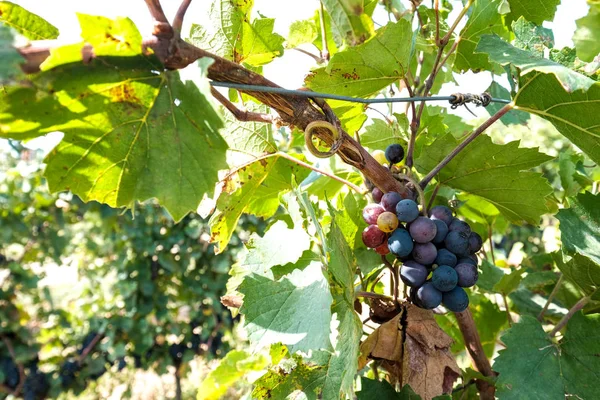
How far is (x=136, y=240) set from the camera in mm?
3959

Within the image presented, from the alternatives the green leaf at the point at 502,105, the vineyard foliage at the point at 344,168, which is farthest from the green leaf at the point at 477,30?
the green leaf at the point at 502,105

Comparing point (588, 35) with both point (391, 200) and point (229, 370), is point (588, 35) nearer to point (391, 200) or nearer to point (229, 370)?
point (391, 200)

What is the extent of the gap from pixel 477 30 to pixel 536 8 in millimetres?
116

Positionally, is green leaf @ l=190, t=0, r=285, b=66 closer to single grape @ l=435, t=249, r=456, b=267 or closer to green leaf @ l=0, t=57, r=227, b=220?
green leaf @ l=0, t=57, r=227, b=220

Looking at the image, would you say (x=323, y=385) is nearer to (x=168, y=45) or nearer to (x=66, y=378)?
(x=168, y=45)

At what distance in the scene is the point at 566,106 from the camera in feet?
2.73

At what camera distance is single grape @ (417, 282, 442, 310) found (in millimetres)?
823

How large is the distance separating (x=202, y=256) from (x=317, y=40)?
121 inches

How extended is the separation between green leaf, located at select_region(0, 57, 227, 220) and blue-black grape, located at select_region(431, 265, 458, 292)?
1.28 feet

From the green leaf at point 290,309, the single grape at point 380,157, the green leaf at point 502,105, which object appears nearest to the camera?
the green leaf at point 290,309

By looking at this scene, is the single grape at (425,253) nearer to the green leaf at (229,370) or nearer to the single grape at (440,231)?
the single grape at (440,231)

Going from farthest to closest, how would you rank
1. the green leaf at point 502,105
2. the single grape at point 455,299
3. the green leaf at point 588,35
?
1. the green leaf at point 502,105
2. the single grape at point 455,299
3. the green leaf at point 588,35

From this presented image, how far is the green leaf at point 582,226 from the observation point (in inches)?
36.6

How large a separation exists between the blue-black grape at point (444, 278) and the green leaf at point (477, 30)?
1.38 feet
